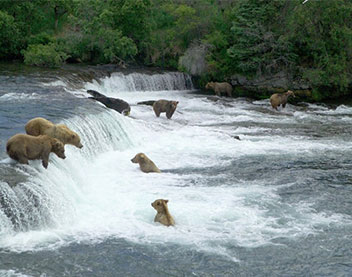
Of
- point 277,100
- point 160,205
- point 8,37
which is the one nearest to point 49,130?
point 160,205

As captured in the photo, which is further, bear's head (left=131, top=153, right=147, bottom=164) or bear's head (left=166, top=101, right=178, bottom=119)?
bear's head (left=166, top=101, right=178, bottom=119)

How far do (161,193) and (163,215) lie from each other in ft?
6.09

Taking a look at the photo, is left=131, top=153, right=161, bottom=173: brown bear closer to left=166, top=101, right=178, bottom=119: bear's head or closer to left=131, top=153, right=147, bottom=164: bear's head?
left=131, top=153, right=147, bottom=164: bear's head

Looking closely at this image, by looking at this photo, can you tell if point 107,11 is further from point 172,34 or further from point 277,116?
point 277,116

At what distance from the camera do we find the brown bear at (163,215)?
9.12 m

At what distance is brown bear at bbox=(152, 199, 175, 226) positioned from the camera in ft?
29.9

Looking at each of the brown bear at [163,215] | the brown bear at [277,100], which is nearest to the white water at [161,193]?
the brown bear at [163,215]

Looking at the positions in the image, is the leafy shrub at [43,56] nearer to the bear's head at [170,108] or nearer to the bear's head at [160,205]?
the bear's head at [170,108]

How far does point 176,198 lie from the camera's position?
10.6 m

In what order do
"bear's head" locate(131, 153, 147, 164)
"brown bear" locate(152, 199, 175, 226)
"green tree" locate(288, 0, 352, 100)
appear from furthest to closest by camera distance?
"green tree" locate(288, 0, 352, 100) → "bear's head" locate(131, 153, 147, 164) → "brown bear" locate(152, 199, 175, 226)

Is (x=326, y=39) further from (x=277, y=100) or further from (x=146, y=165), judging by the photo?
(x=146, y=165)

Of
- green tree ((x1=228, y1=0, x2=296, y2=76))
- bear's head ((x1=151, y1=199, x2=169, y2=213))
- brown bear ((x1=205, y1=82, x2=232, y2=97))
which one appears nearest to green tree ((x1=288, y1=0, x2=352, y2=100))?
green tree ((x1=228, y1=0, x2=296, y2=76))

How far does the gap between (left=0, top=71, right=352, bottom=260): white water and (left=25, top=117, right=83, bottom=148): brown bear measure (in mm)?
520

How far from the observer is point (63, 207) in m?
9.32
